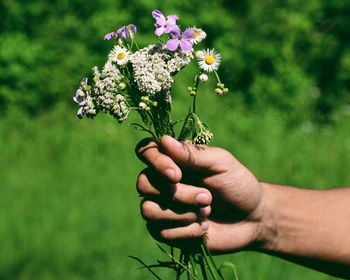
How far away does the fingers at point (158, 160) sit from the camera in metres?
1.53

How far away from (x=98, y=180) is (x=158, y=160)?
10.1 ft

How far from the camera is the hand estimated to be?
1568 mm

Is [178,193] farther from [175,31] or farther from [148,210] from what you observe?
[175,31]

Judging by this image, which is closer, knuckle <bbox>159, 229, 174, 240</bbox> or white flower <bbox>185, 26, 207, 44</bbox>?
white flower <bbox>185, 26, 207, 44</bbox>

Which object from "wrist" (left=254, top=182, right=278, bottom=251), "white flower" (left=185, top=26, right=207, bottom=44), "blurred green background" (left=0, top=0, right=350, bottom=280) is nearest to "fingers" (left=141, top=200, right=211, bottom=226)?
"wrist" (left=254, top=182, right=278, bottom=251)

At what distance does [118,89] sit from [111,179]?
3.24 meters

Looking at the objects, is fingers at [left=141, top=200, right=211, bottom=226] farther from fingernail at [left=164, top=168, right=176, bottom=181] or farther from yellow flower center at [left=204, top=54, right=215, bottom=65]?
yellow flower center at [left=204, top=54, right=215, bottom=65]

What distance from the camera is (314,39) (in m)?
5.94

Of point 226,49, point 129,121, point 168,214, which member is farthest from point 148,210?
point 226,49

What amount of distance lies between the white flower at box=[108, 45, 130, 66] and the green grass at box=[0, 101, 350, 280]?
2118 millimetres

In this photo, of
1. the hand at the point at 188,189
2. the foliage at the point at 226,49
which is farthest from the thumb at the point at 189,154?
the foliage at the point at 226,49

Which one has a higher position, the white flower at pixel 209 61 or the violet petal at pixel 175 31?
the violet petal at pixel 175 31

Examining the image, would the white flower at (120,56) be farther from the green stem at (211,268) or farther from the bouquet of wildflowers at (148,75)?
the green stem at (211,268)

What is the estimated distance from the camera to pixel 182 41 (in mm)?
1359
